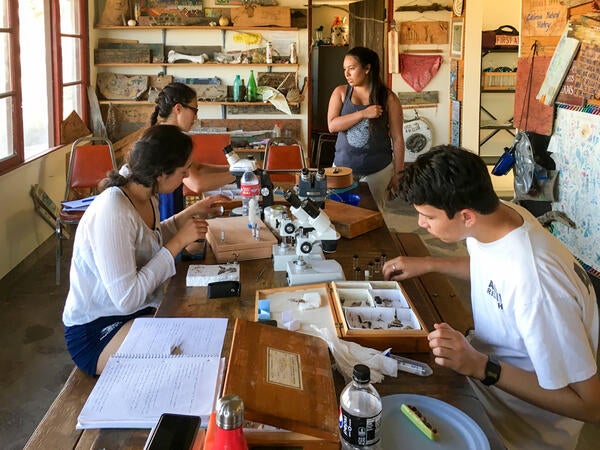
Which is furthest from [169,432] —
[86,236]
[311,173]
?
[311,173]

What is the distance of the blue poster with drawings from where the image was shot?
3.62 meters

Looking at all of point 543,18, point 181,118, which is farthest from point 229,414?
point 543,18

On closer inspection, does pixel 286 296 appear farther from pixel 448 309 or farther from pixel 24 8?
pixel 24 8

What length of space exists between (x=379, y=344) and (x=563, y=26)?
11.1 feet

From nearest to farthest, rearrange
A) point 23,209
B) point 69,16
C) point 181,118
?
1. point 181,118
2. point 23,209
3. point 69,16

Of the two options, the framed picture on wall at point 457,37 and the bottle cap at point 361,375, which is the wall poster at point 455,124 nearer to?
the framed picture on wall at point 457,37

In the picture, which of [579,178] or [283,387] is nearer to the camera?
[283,387]

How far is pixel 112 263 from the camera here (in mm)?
1832

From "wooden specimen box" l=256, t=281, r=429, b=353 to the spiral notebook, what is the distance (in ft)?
0.69

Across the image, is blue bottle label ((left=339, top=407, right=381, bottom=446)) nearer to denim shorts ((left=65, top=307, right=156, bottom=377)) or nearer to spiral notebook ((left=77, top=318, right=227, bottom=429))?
spiral notebook ((left=77, top=318, right=227, bottom=429))

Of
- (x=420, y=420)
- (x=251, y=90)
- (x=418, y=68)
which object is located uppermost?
(x=418, y=68)

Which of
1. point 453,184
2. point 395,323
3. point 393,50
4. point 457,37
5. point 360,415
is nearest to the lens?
point 360,415

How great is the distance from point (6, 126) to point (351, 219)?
299 cm

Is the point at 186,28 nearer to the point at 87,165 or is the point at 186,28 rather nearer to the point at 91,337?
the point at 87,165
